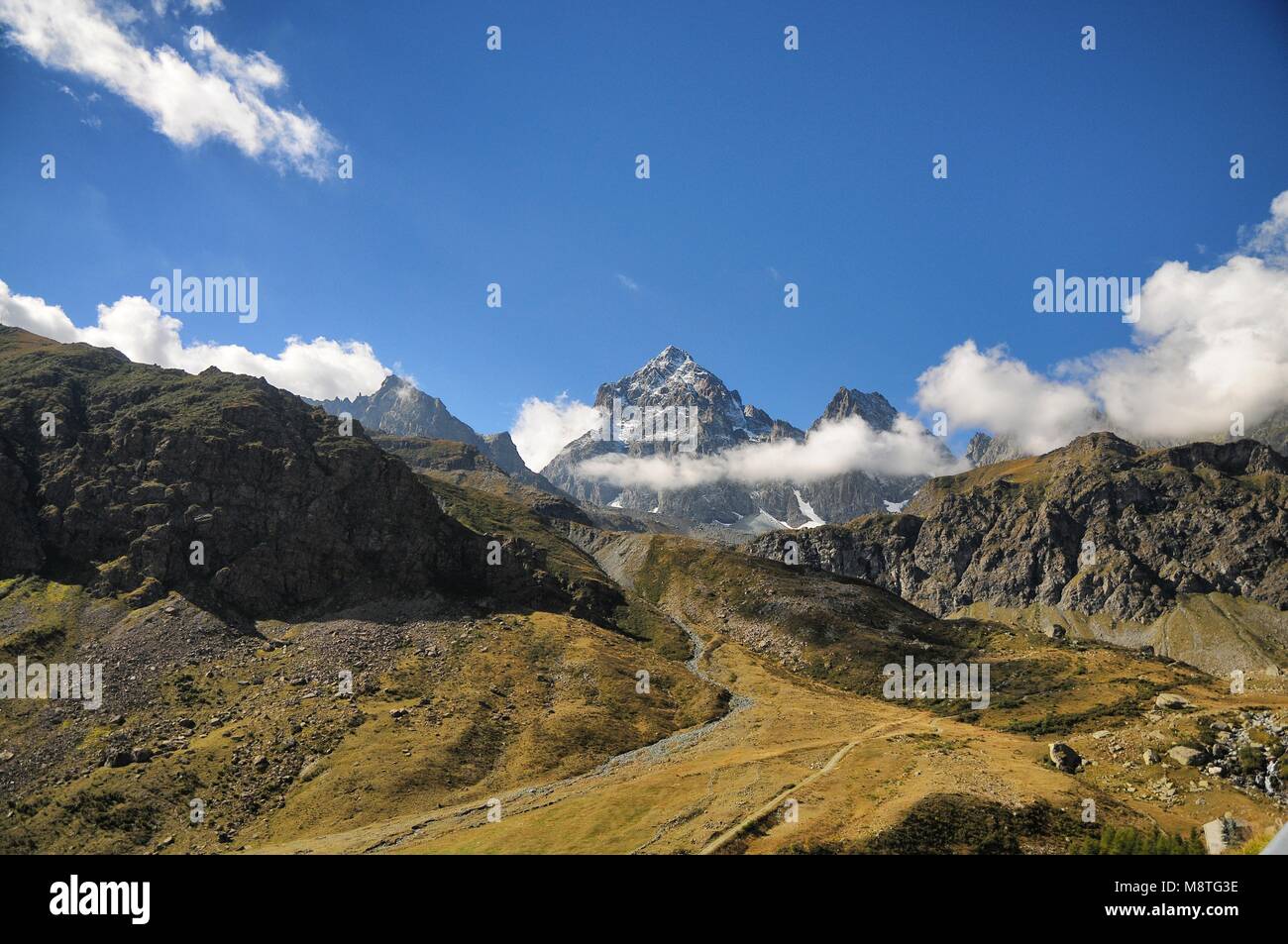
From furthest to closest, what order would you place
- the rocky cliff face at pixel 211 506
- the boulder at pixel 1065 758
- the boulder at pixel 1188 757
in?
the rocky cliff face at pixel 211 506, the boulder at pixel 1065 758, the boulder at pixel 1188 757

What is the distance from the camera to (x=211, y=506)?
518 ft

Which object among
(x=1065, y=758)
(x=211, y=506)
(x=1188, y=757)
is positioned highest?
(x=211, y=506)

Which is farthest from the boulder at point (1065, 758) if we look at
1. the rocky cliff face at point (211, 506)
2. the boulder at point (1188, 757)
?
the rocky cliff face at point (211, 506)

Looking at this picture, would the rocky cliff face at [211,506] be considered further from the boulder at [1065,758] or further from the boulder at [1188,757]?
the boulder at [1188,757]

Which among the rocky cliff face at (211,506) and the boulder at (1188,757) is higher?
the rocky cliff face at (211,506)

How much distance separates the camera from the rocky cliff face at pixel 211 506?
144 m

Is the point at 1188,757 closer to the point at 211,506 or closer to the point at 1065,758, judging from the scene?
the point at 1065,758

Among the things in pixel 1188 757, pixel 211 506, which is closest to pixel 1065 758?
pixel 1188 757

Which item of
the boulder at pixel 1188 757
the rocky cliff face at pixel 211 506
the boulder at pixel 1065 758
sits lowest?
the boulder at pixel 1065 758

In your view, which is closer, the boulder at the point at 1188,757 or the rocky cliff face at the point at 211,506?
the boulder at the point at 1188,757

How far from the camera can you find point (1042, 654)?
551ft

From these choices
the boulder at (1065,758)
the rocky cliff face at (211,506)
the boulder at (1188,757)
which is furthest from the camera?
the rocky cliff face at (211,506)

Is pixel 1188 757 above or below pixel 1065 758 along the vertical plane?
above
